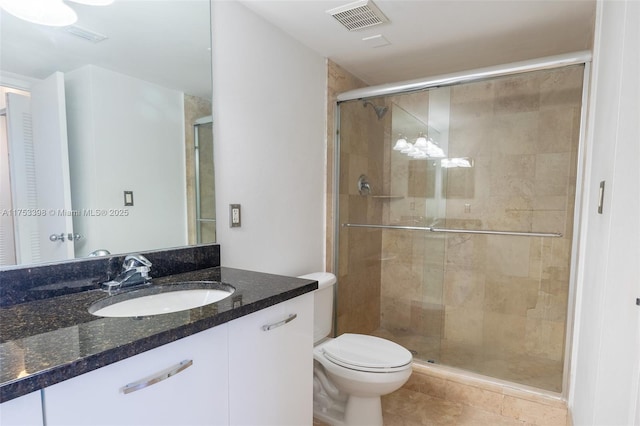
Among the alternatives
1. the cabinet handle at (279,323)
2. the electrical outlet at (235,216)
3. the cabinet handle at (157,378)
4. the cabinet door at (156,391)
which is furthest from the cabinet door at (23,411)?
the electrical outlet at (235,216)

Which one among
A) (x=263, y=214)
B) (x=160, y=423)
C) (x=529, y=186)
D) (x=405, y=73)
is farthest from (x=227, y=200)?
(x=529, y=186)

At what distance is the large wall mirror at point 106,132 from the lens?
3.27ft

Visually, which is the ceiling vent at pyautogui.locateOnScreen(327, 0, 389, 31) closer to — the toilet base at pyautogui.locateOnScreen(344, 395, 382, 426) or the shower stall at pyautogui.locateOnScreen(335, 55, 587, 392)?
the shower stall at pyautogui.locateOnScreen(335, 55, 587, 392)

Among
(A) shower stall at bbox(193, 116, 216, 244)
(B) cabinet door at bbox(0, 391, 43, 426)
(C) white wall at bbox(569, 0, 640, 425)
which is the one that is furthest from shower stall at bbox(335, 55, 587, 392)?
(B) cabinet door at bbox(0, 391, 43, 426)

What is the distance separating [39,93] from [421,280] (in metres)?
2.64

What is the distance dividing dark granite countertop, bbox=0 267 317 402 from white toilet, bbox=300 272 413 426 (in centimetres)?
67

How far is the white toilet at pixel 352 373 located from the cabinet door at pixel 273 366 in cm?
34

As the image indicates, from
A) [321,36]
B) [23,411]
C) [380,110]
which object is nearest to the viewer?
[23,411]

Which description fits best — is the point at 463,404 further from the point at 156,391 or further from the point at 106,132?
the point at 106,132

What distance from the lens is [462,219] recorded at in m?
2.63

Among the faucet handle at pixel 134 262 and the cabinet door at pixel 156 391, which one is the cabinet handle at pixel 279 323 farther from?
the faucet handle at pixel 134 262

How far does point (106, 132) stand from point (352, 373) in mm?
1426

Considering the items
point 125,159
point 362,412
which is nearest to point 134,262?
point 125,159

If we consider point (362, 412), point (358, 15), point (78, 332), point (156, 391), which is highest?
point (358, 15)
